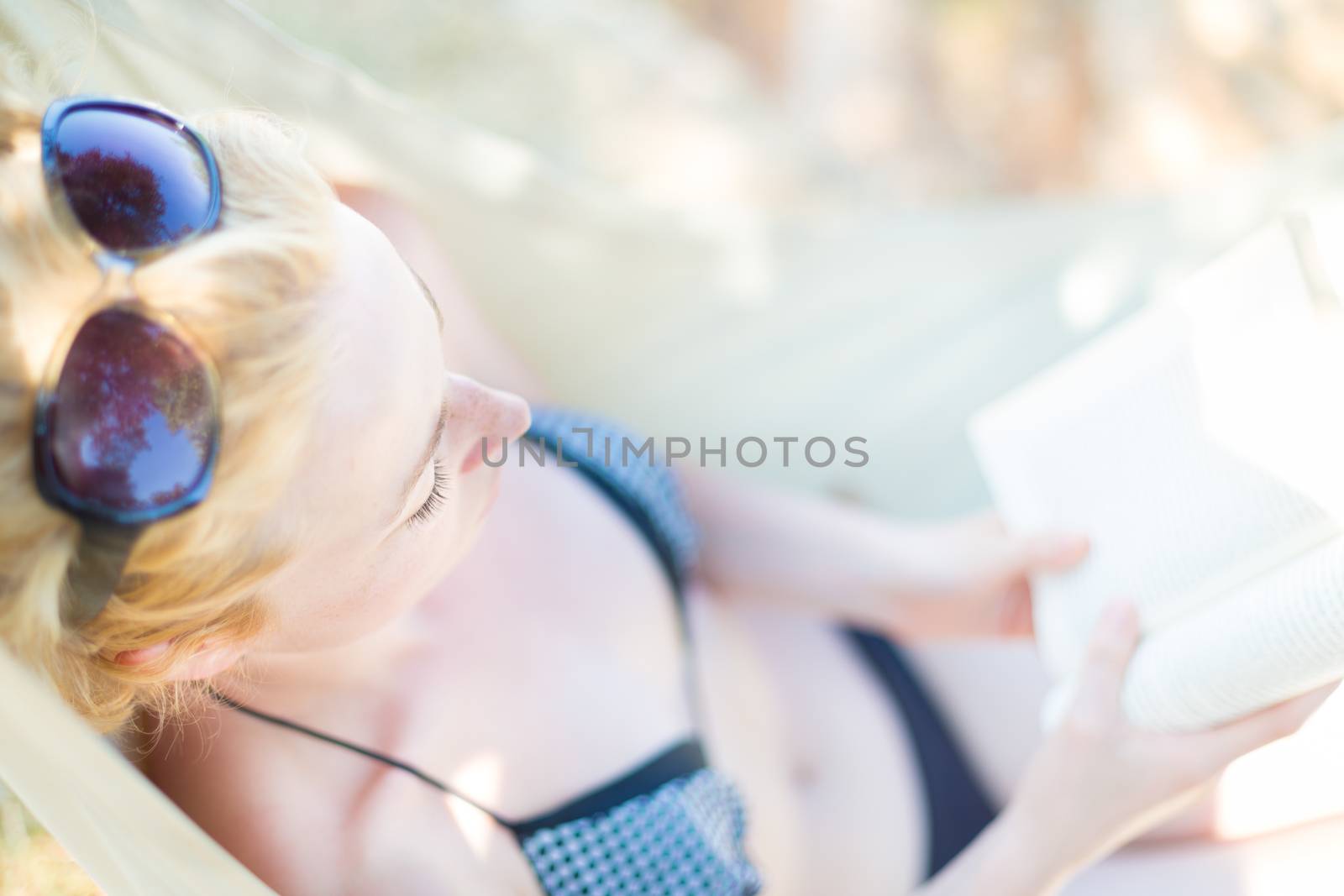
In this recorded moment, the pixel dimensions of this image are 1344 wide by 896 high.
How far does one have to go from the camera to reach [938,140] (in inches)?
77.6

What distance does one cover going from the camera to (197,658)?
54cm

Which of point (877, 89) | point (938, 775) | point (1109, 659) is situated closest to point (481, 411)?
point (1109, 659)

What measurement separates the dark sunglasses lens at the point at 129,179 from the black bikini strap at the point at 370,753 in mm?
343

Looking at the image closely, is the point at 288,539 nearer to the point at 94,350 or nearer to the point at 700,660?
the point at 94,350

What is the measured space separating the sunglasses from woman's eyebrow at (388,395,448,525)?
104mm

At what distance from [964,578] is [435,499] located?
532 millimetres

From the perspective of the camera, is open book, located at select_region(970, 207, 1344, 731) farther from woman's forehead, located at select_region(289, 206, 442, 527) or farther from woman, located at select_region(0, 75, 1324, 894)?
woman's forehead, located at select_region(289, 206, 442, 527)

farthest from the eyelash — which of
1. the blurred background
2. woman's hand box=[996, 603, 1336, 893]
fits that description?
the blurred background

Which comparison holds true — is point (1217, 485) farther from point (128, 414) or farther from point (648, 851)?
point (128, 414)

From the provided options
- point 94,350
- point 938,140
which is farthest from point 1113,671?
point 938,140

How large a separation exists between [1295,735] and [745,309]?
2.28 ft

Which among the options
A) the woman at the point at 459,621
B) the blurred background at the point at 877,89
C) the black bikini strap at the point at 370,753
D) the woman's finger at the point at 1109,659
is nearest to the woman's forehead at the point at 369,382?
the woman at the point at 459,621

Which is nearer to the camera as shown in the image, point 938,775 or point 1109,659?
point 1109,659

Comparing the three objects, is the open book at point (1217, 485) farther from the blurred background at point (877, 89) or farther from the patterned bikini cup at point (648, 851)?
the blurred background at point (877, 89)
